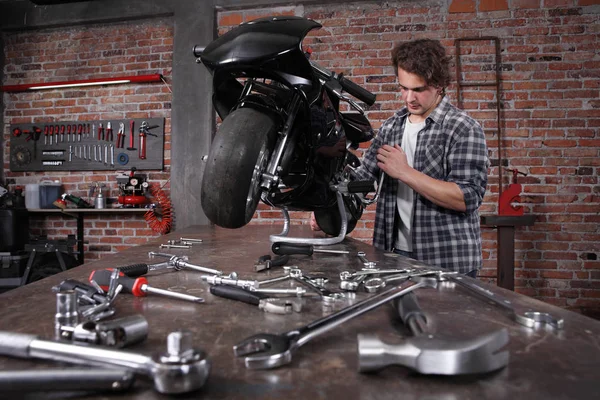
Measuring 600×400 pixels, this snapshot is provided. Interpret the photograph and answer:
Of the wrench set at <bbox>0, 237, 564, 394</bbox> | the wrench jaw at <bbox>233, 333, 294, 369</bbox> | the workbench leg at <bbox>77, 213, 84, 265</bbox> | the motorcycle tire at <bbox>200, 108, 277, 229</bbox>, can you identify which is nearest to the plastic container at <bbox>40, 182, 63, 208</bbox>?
the workbench leg at <bbox>77, 213, 84, 265</bbox>

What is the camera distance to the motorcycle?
1003 millimetres

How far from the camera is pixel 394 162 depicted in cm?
150

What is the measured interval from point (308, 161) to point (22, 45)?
432 cm

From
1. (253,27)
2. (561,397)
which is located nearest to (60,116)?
(253,27)

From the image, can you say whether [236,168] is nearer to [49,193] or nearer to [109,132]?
[109,132]

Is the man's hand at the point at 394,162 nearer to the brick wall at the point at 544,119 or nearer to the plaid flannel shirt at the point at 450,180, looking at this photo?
the plaid flannel shirt at the point at 450,180

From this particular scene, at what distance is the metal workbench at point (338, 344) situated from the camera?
38 centimetres

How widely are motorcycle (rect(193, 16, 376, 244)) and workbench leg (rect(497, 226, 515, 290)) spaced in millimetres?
1961

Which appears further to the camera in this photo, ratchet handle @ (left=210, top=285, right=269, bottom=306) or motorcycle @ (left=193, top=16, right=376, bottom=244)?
motorcycle @ (left=193, top=16, right=376, bottom=244)

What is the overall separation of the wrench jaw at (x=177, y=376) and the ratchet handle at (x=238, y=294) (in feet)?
1.02

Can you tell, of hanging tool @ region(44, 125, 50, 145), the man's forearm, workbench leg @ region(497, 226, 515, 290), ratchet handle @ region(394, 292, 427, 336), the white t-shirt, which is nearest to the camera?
ratchet handle @ region(394, 292, 427, 336)

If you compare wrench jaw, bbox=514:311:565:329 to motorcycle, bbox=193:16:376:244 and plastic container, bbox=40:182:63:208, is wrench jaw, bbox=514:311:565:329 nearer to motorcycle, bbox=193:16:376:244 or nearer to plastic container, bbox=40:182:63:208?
motorcycle, bbox=193:16:376:244

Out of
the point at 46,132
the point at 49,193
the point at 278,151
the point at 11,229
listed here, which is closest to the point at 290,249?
the point at 278,151

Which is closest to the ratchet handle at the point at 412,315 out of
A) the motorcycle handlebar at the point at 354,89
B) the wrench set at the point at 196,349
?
the wrench set at the point at 196,349
